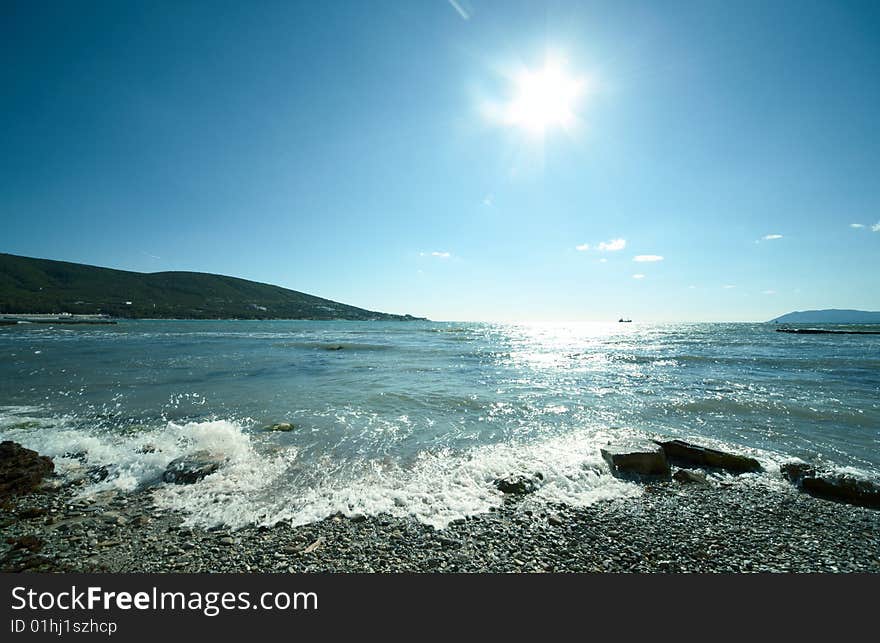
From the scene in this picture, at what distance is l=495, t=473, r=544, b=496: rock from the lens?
6.78 meters

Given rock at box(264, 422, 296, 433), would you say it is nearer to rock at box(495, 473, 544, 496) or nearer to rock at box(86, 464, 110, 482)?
rock at box(86, 464, 110, 482)

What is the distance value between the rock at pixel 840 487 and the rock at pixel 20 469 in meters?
15.2

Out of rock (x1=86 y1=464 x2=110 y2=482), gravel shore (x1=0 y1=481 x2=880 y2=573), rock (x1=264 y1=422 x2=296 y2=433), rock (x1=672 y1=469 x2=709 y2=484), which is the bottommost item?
rock (x1=264 y1=422 x2=296 y2=433)

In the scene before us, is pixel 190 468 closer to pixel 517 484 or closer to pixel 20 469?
pixel 20 469

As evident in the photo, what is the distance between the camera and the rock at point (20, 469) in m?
6.49

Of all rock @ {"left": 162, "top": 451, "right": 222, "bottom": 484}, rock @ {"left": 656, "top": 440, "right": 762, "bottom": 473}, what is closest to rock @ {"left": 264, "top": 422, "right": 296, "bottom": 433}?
rock @ {"left": 162, "top": 451, "right": 222, "bottom": 484}

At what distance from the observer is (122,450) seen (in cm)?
872

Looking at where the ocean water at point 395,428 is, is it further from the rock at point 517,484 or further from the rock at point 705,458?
the rock at point 705,458

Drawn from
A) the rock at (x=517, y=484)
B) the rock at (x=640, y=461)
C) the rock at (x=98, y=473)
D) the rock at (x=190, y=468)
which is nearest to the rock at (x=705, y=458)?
the rock at (x=640, y=461)

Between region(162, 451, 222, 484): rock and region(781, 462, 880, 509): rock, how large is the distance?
12.4 m

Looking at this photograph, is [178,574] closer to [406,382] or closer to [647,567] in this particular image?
[647,567]

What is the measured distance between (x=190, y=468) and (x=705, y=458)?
1183cm

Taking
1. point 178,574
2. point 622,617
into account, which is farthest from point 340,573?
point 622,617

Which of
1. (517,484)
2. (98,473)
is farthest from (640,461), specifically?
(98,473)
